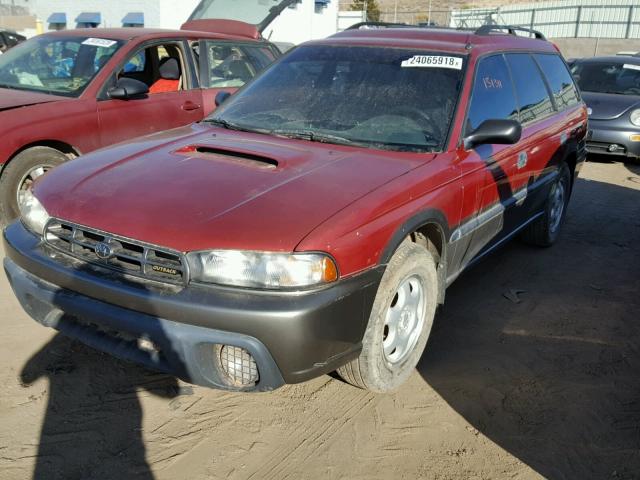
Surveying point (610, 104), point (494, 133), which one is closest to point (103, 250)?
point (494, 133)

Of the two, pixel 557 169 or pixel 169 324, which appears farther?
pixel 557 169

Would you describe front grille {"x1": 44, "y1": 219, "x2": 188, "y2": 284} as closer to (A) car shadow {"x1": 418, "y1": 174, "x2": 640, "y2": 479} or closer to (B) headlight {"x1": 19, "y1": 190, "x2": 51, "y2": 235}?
(B) headlight {"x1": 19, "y1": 190, "x2": 51, "y2": 235}

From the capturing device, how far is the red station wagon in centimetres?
244

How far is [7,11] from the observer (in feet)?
97.7

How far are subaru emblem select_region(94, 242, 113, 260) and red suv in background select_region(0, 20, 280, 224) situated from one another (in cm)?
244

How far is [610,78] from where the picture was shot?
10.3 metres

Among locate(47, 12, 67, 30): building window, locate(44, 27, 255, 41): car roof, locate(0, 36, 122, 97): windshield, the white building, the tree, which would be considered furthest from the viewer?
the tree

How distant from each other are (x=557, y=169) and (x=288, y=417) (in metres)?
3.45

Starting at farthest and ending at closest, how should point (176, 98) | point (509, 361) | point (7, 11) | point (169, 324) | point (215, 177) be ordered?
point (7, 11)
point (176, 98)
point (509, 361)
point (215, 177)
point (169, 324)

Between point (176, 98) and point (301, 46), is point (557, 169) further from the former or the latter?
point (176, 98)

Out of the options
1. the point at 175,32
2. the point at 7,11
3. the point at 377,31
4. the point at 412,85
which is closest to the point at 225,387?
the point at 412,85

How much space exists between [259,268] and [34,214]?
1.27m

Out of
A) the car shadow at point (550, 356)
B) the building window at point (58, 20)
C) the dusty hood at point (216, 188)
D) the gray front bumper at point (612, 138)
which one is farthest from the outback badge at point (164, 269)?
the building window at point (58, 20)

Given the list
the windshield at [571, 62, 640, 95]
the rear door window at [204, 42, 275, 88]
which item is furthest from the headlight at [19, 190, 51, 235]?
the windshield at [571, 62, 640, 95]
